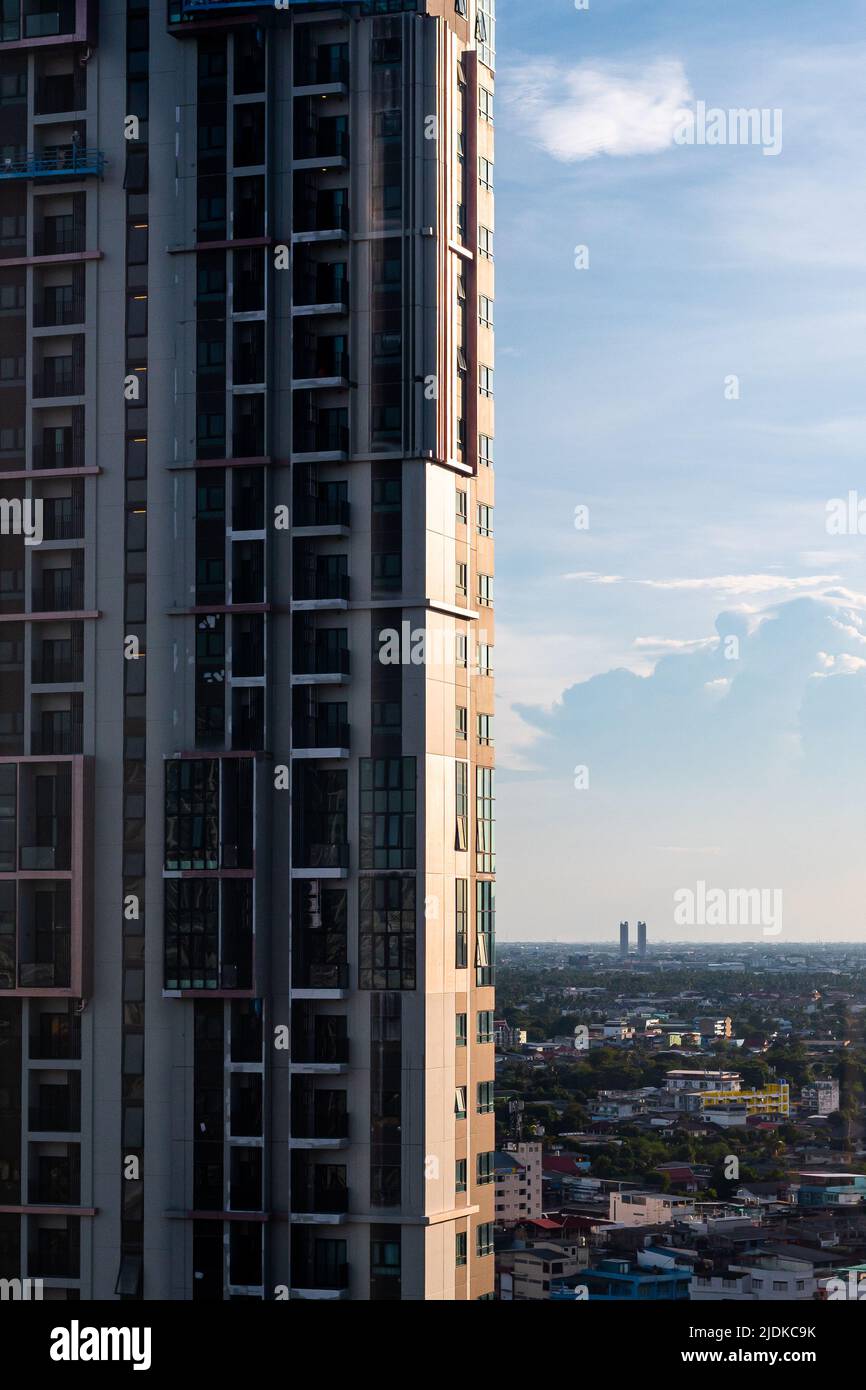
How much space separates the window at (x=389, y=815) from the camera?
306 inches

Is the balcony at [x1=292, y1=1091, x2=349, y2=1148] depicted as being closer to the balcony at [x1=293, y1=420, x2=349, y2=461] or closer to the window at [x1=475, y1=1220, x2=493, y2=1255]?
the window at [x1=475, y1=1220, x2=493, y2=1255]

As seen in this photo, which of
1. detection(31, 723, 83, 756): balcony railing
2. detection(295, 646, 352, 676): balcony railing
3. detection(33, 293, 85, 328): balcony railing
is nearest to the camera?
detection(295, 646, 352, 676): balcony railing

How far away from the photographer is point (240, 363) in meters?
8.02

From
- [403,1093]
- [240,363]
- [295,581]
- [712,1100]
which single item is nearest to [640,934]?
[712,1100]

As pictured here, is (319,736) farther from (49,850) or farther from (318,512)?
(49,850)

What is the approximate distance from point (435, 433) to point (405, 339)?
0.44 m

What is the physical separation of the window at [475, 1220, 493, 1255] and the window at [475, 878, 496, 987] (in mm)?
1142

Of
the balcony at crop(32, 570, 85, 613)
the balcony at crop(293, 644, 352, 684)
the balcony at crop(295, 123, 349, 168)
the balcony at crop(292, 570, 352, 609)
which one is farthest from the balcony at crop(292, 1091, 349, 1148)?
the balcony at crop(295, 123, 349, 168)

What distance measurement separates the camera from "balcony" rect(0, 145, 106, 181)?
819 cm

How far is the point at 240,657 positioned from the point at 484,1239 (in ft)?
9.83

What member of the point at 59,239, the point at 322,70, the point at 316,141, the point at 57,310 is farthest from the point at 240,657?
the point at 322,70
